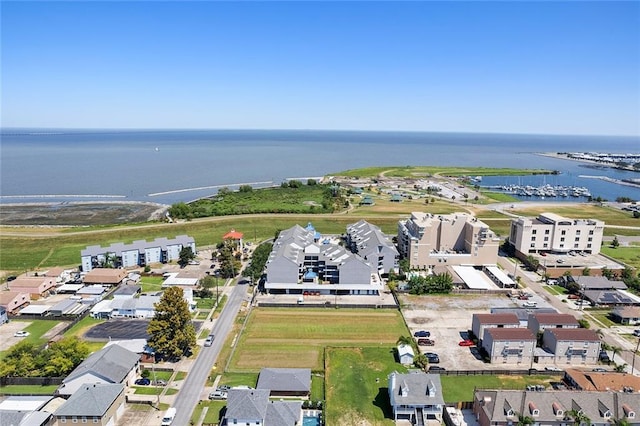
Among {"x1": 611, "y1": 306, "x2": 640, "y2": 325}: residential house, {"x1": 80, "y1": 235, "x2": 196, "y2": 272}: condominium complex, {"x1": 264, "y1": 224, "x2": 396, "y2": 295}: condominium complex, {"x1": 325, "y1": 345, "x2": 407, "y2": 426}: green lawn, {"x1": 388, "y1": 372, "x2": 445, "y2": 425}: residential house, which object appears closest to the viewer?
{"x1": 388, "y1": 372, "x2": 445, "y2": 425}: residential house

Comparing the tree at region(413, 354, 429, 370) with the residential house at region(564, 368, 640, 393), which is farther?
the tree at region(413, 354, 429, 370)

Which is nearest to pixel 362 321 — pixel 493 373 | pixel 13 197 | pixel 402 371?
pixel 402 371

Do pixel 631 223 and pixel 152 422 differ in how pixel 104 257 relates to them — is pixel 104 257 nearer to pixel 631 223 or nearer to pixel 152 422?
pixel 152 422

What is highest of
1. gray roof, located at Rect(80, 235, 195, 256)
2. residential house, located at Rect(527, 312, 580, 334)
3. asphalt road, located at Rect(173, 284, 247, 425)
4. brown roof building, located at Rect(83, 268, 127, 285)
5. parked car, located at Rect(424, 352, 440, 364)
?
gray roof, located at Rect(80, 235, 195, 256)

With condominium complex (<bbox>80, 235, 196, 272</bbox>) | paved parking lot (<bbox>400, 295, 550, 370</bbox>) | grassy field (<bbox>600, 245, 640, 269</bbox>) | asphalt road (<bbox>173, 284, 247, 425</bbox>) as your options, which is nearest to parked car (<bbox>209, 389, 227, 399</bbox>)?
asphalt road (<bbox>173, 284, 247, 425</bbox>)

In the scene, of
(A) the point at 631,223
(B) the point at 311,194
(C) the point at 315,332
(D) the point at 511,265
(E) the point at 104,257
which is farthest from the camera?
(B) the point at 311,194

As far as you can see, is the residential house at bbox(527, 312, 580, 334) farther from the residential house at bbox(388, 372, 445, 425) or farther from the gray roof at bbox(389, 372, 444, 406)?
the residential house at bbox(388, 372, 445, 425)

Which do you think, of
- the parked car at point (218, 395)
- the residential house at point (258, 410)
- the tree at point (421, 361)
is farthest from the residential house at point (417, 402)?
the parked car at point (218, 395)
